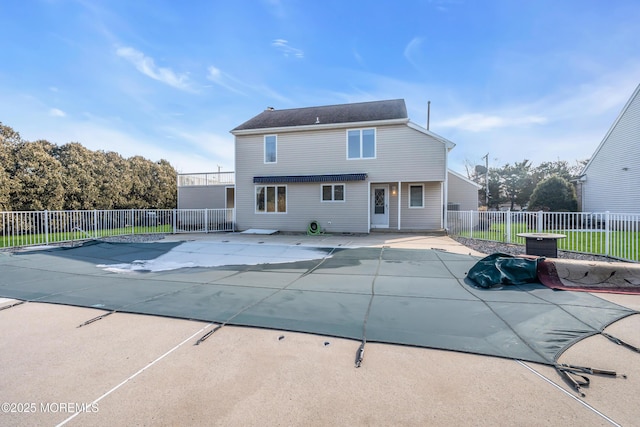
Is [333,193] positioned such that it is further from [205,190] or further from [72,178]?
[72,178]

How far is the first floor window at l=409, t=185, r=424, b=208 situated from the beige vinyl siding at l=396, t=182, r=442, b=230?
0.51 feet

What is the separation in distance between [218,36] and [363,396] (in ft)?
43.2

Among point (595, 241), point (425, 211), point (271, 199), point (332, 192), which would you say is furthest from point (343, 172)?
point (595, 241)

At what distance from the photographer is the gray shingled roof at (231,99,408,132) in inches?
583

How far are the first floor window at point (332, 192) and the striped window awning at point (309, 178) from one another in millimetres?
534

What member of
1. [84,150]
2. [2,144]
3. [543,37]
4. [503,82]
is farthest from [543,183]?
[2,144]

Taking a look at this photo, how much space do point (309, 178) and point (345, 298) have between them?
1052 cm

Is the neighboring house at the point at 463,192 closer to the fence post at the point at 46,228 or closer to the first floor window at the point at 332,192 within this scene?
the first floor window at the point at 332,192

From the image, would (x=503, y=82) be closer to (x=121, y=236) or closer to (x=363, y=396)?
(x=363, y=396)

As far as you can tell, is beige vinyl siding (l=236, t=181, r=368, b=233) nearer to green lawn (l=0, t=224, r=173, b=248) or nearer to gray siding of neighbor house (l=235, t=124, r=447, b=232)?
gray siding of neighbor house (l=235, t=124, r=447, b=232)

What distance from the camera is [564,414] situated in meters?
1.96

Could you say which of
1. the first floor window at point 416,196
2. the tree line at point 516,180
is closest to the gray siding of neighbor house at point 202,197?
the first floor window at point 416,196

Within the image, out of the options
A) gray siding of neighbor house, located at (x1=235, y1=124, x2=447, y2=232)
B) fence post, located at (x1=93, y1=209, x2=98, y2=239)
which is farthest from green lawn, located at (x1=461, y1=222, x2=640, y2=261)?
fence post, located at (x1=93, y1=209, x2=98, y2=239)

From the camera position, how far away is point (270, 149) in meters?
15.8
